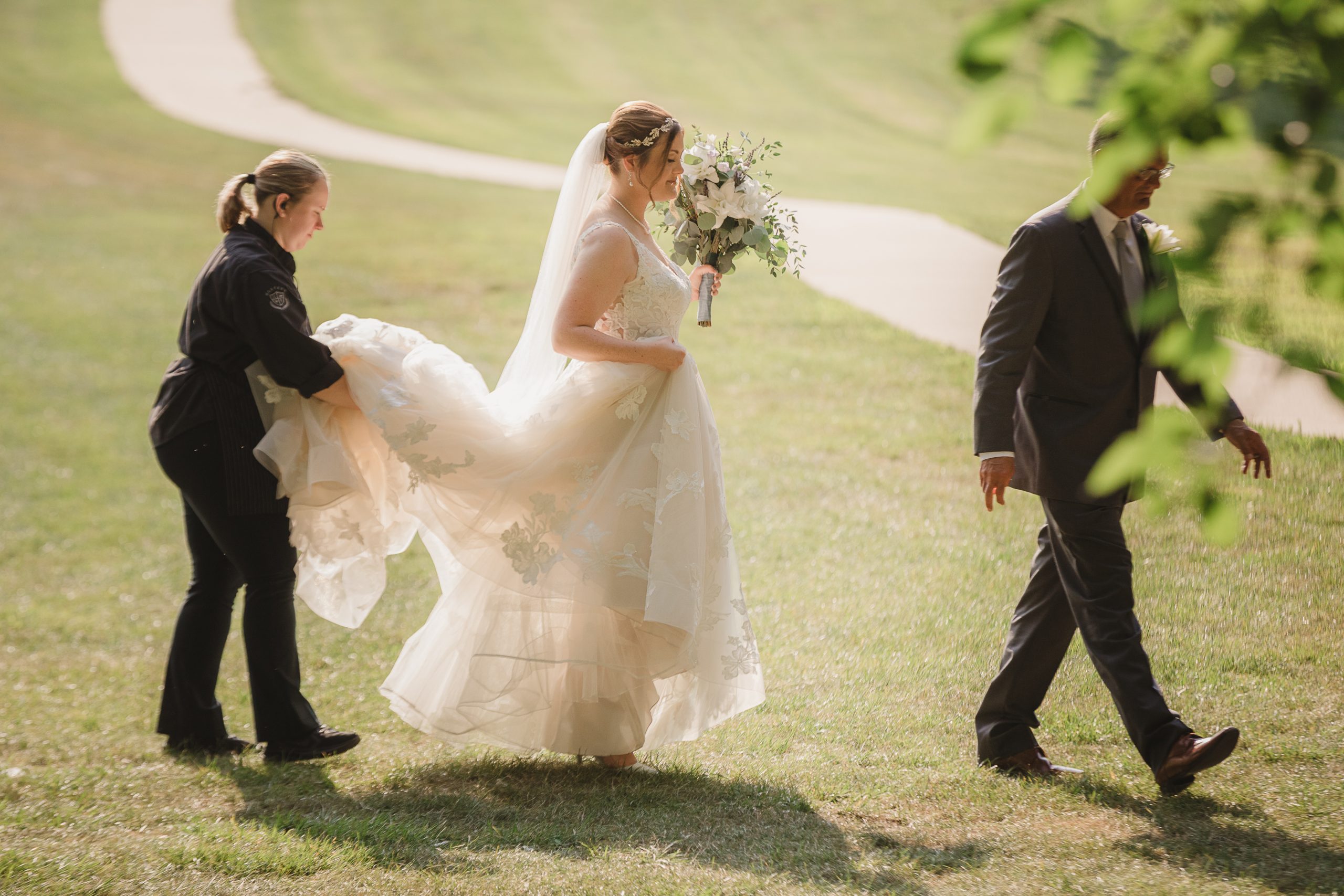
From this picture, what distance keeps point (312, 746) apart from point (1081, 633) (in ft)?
10.4

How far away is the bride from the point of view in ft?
14.9

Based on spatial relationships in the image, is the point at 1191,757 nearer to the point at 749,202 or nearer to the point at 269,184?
the point at 749,202

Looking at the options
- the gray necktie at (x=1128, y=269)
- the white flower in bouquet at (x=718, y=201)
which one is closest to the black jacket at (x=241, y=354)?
the white flower in bouquet at (x=718, y=201)

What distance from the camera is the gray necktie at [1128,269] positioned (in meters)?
4.33

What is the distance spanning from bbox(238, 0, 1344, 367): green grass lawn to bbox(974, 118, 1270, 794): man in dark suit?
1263 cm

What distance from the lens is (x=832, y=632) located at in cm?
684

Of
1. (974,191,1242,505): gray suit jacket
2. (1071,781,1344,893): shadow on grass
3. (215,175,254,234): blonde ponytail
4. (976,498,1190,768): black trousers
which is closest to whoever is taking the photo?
(1071,781,1344,893): shadow on grass

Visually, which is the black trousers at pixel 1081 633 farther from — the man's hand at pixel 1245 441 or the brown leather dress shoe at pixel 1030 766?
the man's hand at pixel 1245 441

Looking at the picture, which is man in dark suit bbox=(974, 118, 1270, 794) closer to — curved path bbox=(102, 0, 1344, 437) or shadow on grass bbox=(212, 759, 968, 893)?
curved path bbox=(102, 0, 1344, 437)

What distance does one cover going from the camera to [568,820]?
428cm

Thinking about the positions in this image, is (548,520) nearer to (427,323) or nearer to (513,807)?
(513,807)

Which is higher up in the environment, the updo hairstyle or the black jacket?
the updo hairstyle

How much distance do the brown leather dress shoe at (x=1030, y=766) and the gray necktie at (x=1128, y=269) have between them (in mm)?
1744

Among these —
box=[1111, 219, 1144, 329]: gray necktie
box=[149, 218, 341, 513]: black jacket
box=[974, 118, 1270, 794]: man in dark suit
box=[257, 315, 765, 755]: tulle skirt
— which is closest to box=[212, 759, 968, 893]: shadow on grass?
box=[257, 315, 765, 755]: tulle skirt
